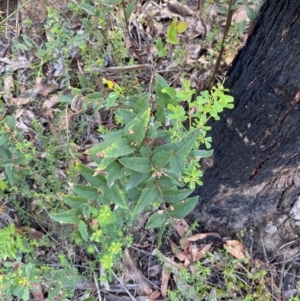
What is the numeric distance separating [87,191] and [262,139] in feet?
2.20

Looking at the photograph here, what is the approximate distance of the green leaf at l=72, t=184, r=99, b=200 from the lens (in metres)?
1.12

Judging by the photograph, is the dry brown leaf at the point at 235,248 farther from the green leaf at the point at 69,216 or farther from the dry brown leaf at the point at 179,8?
the dry brown leaf at the point at 179,8

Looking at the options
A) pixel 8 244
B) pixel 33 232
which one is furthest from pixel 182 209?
pixel 33 232

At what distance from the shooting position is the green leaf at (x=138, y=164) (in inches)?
36.4

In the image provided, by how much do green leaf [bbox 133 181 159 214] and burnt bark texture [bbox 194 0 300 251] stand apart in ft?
1.67

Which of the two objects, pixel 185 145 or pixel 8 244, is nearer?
pixel 185 145

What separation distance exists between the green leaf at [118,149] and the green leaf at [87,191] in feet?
0.84

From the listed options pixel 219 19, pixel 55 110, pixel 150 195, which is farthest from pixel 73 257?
pixel 219 19

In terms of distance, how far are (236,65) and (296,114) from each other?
29 centimetres

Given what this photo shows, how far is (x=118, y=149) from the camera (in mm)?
914

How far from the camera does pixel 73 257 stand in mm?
1903

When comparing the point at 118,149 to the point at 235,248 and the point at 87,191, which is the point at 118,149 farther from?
the point at 235,248

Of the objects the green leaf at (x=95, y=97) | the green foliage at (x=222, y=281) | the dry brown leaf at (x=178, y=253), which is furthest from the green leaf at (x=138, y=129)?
the dry brown leaf at (x=178, y=253)

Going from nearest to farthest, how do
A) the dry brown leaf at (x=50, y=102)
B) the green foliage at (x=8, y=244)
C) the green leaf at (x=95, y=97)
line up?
the green leaf at (x=95, y=97) < the green foliage at (x=8, y=244) < the dry brown leaf at (x=50, y=102)
